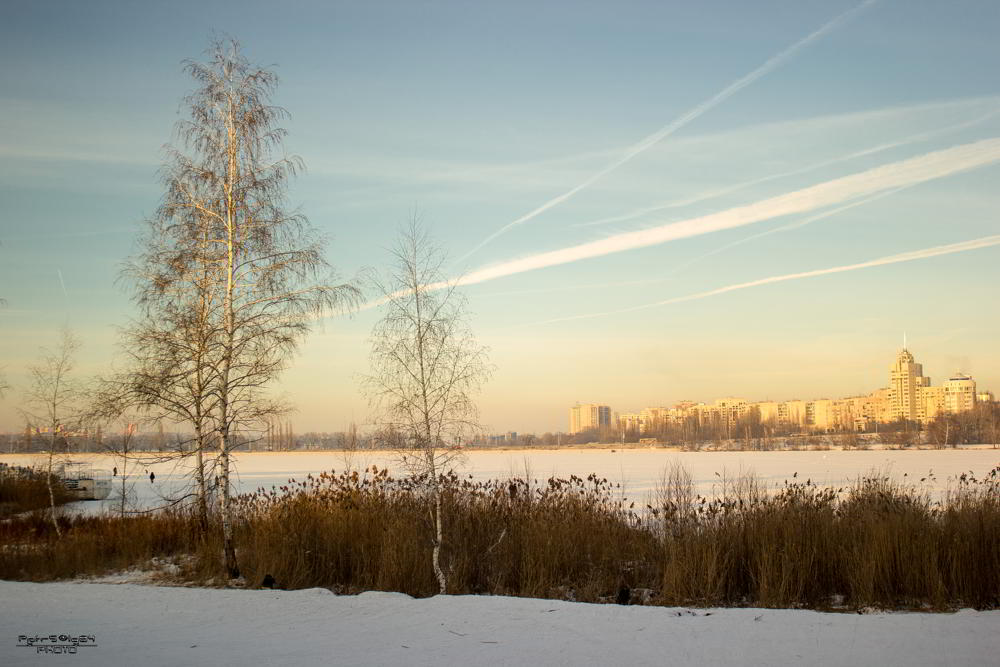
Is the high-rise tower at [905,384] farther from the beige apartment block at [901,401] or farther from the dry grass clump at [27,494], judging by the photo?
the dry grass clump at [27,494]

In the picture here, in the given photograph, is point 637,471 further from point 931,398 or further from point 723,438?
point 931,398

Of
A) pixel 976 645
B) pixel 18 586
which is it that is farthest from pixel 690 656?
pixel 18 586

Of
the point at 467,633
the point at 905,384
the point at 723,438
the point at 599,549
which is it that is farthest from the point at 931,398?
the point at 467,633

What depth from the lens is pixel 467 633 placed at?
6.03 metres

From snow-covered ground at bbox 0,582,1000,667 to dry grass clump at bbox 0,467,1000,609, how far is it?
1.40 metres

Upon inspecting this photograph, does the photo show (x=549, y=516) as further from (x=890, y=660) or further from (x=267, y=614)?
(x=890, y=660)

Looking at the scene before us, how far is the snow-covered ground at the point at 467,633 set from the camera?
538 cm

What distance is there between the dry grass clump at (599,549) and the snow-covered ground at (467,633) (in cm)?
140

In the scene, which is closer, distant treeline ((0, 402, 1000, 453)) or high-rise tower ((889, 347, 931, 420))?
distant treeline ((0, 402, 1000, 453))

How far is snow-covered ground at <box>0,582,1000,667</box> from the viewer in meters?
5.38

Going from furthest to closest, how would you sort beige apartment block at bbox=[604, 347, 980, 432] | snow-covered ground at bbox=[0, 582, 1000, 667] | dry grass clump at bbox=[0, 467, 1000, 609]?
beige apartment block at bbox=[604, 347, 980, 432] < dry grass clump at bbox=[0, 467, 1000, 609] < snow-covered ground at bbox=[0, 582, 1000, 667]

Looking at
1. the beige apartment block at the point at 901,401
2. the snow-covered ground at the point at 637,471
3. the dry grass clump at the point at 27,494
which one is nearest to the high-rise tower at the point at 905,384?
the beige apartment block at the point at 901,401

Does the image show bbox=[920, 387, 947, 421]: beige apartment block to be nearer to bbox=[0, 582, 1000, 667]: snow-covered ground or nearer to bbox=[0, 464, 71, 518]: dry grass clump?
bbox=[0, 464, 71, 518]: dry grass clump

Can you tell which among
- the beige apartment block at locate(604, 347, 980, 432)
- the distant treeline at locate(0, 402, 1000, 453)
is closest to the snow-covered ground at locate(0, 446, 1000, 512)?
the distant treeline at locate(0, 402, 1000, 453)
